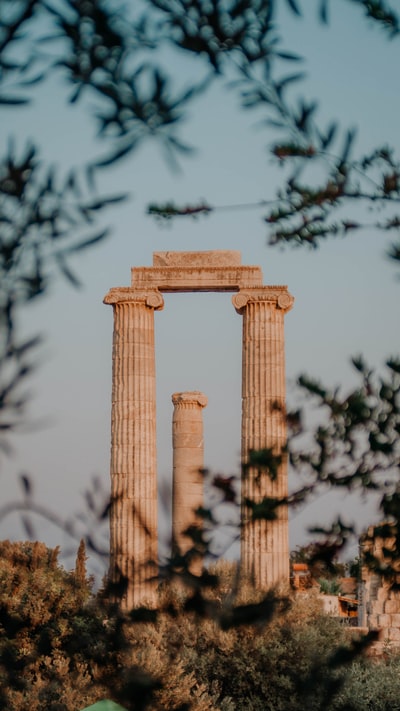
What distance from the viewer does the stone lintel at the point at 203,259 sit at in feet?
84.9

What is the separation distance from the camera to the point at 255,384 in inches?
993

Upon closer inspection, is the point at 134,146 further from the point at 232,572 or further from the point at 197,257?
the point at 197,257

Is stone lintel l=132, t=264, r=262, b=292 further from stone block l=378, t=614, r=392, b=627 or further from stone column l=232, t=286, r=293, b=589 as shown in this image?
stone block l=378, t=614, r=392, b=627

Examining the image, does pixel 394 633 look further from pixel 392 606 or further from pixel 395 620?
pixel 392 606

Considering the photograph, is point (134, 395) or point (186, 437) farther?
point (186, 437)

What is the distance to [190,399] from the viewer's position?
91.7 feet

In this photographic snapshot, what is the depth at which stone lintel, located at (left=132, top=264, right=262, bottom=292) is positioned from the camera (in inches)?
1008

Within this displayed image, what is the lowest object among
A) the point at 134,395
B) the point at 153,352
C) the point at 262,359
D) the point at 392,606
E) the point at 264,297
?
the point at 392,606

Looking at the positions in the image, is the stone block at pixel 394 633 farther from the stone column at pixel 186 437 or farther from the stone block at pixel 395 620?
the stone column at pixel 186 437

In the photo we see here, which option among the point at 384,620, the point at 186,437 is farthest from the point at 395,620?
the point at 186,437

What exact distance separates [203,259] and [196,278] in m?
0.39

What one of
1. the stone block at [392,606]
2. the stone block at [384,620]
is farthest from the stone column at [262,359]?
the stone block at [392,606]

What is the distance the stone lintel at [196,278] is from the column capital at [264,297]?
125 mm

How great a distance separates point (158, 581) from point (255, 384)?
21350 millimetres
